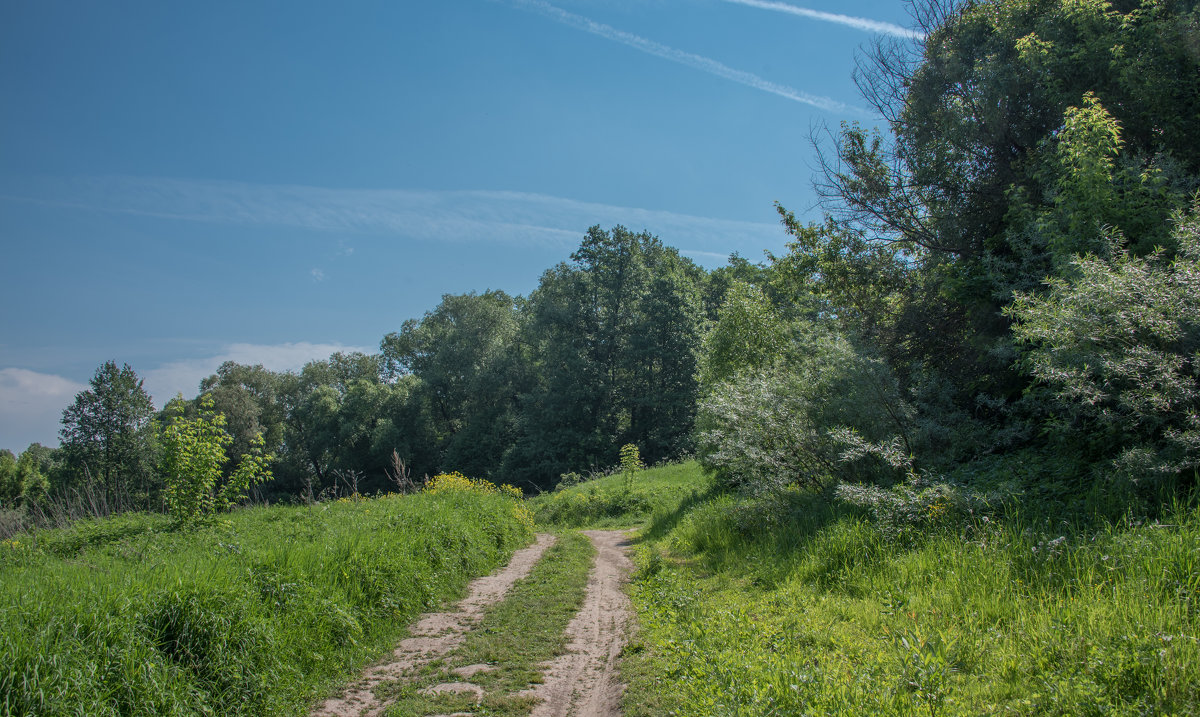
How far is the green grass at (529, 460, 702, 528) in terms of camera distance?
2031 centimetres

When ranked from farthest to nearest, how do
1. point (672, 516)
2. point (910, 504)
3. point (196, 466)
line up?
point (672, 516) < point (196, 466) < point (910, 504)

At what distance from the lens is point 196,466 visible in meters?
9.06

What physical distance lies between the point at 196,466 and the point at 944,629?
10.3 metres

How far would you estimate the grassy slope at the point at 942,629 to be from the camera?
3656mm

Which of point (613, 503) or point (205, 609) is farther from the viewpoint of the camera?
point (613, 503)

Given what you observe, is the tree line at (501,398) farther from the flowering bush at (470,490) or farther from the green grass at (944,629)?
the green grass at (944,629)

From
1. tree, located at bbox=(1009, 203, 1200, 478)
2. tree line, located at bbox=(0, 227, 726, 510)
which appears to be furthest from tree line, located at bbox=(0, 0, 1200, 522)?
tree line, located at bbox=(0, 227, 726, 510)

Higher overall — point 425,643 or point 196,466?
point 196,466

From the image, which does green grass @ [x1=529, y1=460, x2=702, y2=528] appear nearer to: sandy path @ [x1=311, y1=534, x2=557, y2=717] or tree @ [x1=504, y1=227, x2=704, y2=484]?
Result: sandy path @ [x1=311, y1=534, x2=557, y2=717]

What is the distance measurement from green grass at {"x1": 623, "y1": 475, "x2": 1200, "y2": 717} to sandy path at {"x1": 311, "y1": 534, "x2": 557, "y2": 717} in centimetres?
225

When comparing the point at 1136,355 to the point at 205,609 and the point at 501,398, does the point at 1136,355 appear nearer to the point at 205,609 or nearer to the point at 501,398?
the point at 205,609

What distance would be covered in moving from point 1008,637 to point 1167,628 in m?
0.96

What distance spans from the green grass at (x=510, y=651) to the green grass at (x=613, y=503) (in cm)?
1030

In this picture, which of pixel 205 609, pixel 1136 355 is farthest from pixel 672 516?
pixel 205 609
